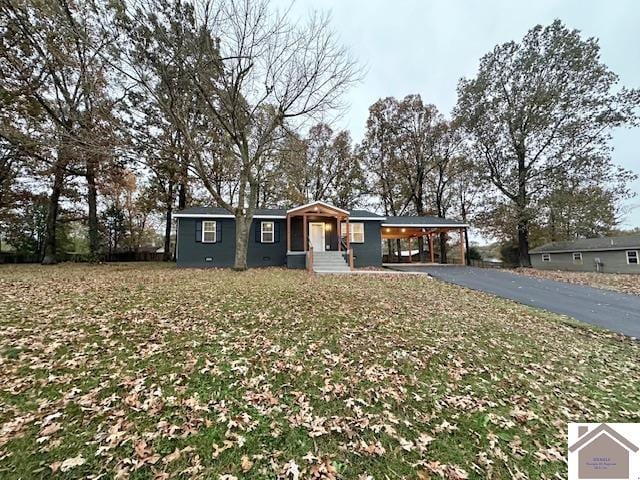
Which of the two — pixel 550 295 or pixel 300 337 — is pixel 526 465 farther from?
pixel 550 295

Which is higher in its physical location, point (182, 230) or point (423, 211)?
point (423, 211)

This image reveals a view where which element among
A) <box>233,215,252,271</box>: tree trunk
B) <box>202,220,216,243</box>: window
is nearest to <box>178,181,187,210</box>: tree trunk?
<box>202,220,216,243</box>: window

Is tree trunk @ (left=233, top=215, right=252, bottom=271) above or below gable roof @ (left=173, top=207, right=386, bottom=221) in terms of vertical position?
below

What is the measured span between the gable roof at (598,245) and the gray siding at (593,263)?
332 millimetres

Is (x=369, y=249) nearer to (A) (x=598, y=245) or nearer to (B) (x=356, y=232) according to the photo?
(B) (x=356, y=232)

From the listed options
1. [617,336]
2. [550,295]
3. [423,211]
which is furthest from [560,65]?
[617,336]

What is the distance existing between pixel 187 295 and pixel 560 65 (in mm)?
24938

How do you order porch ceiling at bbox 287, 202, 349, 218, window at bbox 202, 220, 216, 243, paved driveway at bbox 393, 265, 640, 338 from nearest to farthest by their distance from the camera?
paved driveway at bbox 393, 265, 640, 338 → porch ceiling at bbox 287, 202, 349, 218 → window at bbox 202, 220, 216, 243

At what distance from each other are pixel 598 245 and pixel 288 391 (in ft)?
89.8

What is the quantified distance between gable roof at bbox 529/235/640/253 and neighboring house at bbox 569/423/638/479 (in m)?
24.2

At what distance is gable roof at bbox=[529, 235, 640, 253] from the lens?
18859mm

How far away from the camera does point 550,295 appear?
912cm

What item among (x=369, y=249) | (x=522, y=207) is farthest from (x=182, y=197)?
(x=522, y=207)

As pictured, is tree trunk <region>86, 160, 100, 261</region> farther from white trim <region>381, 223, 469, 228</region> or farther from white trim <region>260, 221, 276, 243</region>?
white trim <region>381, 223, 469, 228</region>
